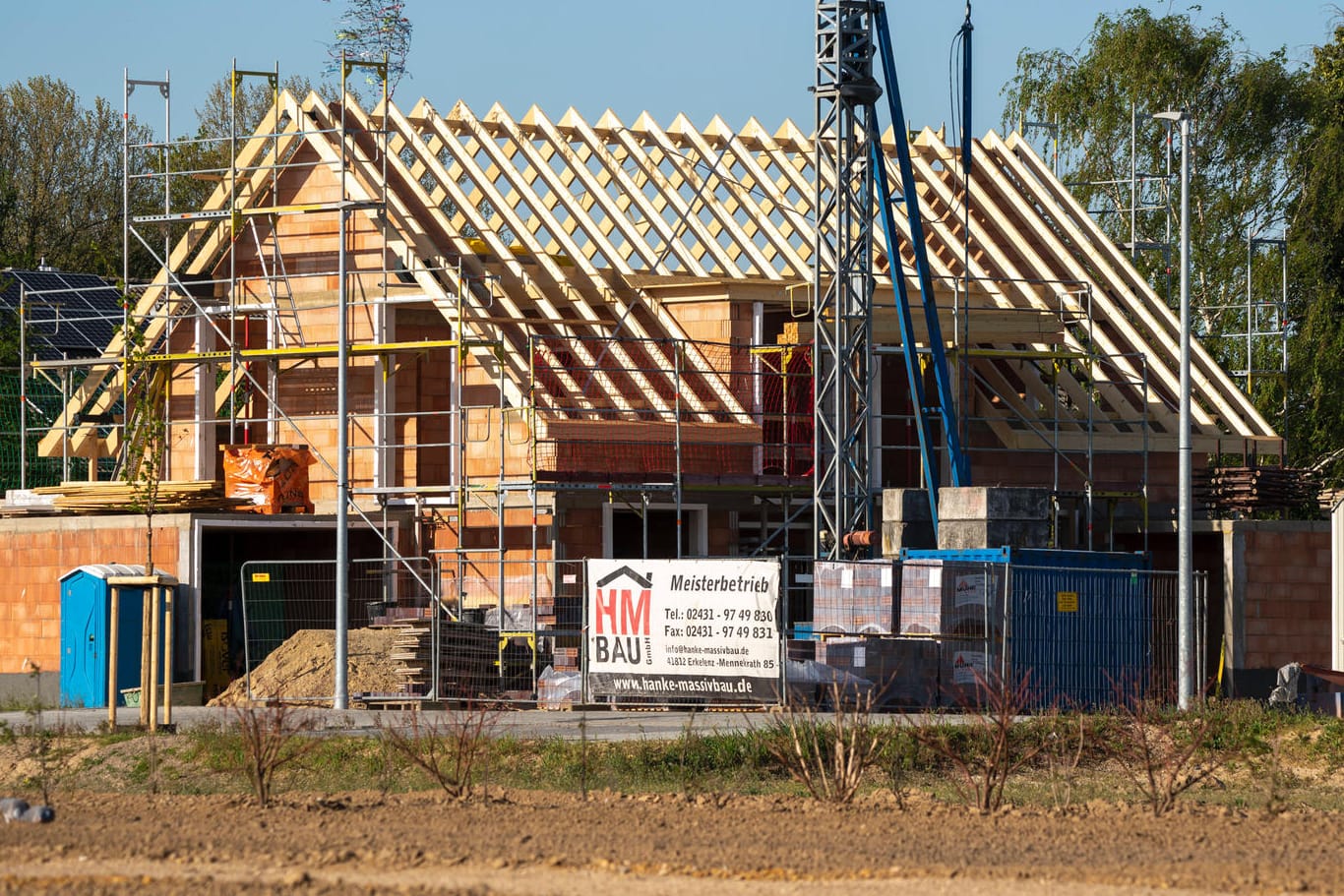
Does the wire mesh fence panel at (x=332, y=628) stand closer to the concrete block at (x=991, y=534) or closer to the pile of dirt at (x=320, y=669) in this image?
the pile of dirt at (x=320, y=669)

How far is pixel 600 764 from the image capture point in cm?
1825

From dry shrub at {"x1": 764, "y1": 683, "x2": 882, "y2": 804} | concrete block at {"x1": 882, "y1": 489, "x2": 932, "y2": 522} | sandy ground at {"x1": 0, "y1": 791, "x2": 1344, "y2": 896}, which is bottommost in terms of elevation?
sandy ground at {"x1": 0, "y1": 791, "x2": 1344, "y2": 896}

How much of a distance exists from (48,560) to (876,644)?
41.8 ft

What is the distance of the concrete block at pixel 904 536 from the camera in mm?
26703

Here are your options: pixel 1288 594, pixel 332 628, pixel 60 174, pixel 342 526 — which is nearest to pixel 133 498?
pixel 332 628

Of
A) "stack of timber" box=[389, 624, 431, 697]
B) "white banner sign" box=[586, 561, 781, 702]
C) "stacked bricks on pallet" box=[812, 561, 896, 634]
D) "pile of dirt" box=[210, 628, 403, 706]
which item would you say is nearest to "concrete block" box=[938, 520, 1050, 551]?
"stacked bricks on pallet" box=[812, 561, 896, 634]

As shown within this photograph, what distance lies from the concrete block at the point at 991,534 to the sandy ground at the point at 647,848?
10.4m

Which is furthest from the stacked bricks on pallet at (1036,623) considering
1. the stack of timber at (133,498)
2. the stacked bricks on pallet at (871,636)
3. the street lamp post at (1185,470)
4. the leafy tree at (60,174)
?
the leafy tree at (60,174)

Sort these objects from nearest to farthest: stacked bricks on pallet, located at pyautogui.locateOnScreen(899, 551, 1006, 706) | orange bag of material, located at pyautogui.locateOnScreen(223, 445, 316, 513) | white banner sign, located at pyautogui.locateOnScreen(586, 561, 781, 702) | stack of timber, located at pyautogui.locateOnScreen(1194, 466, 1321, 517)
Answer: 1. white banner sign, located at pyautogui.locateOnScreen(586, 561, 781, 702)
2. stacked bricks on pallet, located at pyautogui.locateOnScreen(899, 551, 1006, 706)
3. orange bag of material, located at pyautogui.locateOnScreen(223, 445, 316, 513)
4. stack of timber, located at pyautogui.locateOnScreen(1194, 466, 1321, 517)

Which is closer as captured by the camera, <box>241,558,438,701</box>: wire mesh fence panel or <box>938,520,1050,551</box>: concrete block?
<box>241,558,438,701</box>: wire mesh fence panel

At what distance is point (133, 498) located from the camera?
93.8 ft

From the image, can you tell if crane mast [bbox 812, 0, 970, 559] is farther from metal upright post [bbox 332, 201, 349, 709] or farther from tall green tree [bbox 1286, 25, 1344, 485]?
tall green tree [bbox 1286, 25, 1344, 485]

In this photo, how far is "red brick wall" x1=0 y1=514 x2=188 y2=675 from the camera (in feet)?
91.5

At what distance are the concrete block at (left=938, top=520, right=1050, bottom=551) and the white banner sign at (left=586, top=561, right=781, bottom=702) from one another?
13.4 feet
